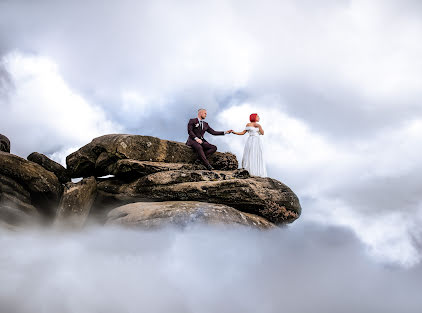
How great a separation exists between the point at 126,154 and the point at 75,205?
10.9ft

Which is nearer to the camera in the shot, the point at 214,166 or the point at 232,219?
the point at 232,219

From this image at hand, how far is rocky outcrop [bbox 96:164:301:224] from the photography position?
16.6 metres

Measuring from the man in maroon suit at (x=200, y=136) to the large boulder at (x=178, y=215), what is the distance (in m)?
3.75

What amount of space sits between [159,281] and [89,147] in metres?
10.6

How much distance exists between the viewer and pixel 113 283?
10.6 metres

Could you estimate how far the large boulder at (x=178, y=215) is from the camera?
1451 cm

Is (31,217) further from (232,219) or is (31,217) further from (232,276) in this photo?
(232,276)

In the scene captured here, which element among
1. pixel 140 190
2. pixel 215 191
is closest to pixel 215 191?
pixel 215 191

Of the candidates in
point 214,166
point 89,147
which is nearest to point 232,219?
point 214,166

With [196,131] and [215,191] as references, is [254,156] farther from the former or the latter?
[215,191]

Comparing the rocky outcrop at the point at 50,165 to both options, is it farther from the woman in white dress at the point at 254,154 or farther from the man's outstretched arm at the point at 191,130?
the woman in white dress at the point at 254,154

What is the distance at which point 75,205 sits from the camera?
16.5m

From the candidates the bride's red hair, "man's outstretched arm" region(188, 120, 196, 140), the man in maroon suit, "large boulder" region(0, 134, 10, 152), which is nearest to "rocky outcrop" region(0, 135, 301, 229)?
the man in maroon suit

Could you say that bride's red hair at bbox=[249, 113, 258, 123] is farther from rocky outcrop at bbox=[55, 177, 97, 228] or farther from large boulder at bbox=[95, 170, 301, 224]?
rocky outcrop at bbox=[55, 177, 97, 228]
